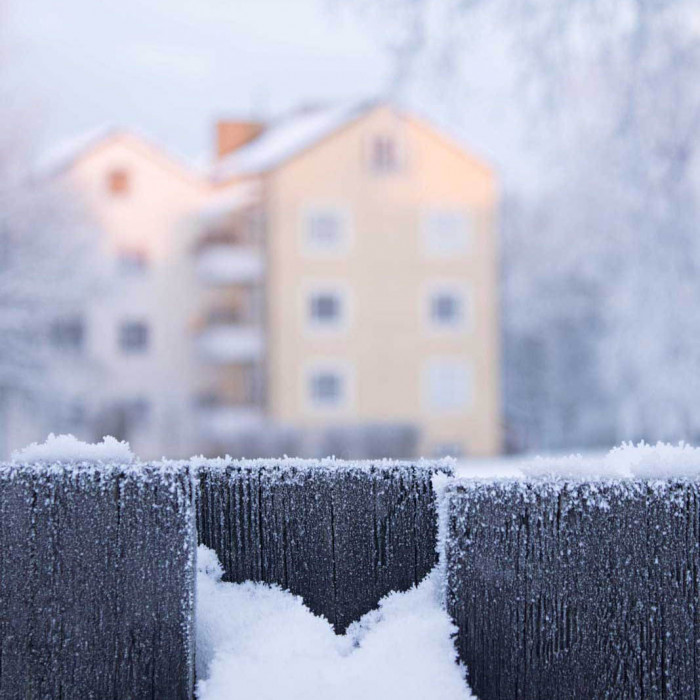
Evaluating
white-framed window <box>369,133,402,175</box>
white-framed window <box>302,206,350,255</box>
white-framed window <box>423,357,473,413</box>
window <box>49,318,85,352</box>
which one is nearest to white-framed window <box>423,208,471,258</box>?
white-framed window <box>369,133,402,175</box>

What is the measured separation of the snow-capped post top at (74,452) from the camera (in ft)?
10.5

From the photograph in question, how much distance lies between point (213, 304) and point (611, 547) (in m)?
30.8

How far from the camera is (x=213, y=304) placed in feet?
109

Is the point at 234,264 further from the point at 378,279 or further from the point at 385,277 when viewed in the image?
the point at 385,277

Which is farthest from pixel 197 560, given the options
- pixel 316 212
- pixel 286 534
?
pixel 316 212

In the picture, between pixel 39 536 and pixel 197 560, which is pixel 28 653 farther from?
pixel 197 560

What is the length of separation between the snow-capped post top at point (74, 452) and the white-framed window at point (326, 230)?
28.7 m

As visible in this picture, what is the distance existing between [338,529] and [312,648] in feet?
1.31

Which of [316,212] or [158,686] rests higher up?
[316,212]

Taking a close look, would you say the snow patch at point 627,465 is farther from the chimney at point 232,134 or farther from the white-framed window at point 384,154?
the chimney at point 232,134

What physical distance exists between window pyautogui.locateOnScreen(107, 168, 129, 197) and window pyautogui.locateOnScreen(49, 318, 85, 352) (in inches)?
174

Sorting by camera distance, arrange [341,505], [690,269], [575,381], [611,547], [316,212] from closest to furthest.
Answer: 1. [611,547]
2. [341,505]
3. [690,269]
4. [316,212]
5. [575,381]

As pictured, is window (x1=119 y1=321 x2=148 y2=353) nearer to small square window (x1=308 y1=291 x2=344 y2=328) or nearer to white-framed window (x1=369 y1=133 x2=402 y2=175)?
small square window (x1=308 y1=291 x2=344 y2=328)

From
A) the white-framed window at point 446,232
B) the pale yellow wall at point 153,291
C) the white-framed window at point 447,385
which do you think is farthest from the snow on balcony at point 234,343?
the white-framed window at point 446,232
